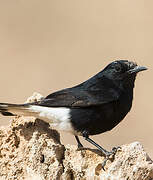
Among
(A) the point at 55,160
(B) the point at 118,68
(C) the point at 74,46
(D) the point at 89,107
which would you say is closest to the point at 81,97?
(D) the point at 89,107

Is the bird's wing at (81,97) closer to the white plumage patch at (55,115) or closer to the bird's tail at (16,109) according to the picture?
the white plumage patch at (55,115)

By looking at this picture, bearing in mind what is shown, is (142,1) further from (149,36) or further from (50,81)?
(50,81)

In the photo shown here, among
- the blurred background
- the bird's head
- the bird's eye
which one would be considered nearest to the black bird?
the bird's head

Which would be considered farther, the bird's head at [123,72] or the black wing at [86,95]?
the bird's head at [123,72]

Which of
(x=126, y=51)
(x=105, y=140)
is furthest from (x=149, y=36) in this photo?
(x=105, y=140)

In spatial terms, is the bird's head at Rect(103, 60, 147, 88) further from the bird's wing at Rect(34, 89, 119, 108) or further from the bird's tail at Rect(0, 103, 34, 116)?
the bird's tail at Rect(0, 103, 34, 116)

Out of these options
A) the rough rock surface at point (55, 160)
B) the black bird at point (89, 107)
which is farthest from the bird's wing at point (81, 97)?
the rough rock surface at point (55, 160)

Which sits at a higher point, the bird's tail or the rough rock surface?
the bird's tail
